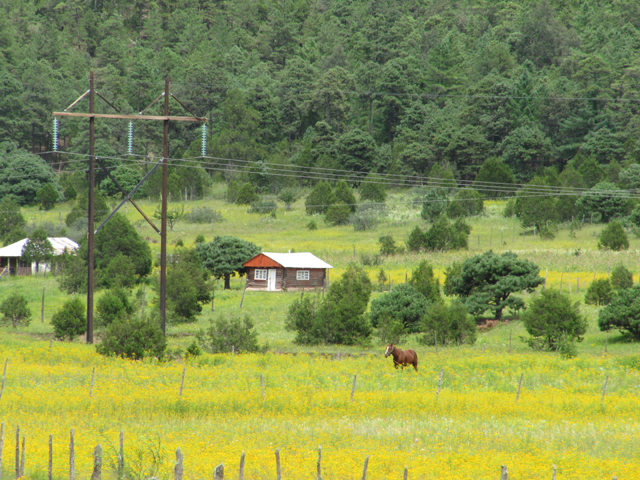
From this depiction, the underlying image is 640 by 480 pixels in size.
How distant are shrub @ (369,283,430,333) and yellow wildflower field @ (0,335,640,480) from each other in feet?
37.2

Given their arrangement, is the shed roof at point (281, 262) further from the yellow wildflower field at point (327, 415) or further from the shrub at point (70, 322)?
the yellow wildflower field at point (327, 415)

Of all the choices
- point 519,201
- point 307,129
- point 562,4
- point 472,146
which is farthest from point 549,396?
point 562,4

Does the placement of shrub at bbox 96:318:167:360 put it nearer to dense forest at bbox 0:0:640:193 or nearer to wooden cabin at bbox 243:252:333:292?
wooden cabin at bbox 243:252:333:292

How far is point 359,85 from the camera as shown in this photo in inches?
5182

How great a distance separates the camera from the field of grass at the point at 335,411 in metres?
14.7

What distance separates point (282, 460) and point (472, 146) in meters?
98.3

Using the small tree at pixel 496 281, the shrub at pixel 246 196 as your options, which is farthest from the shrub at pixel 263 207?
the small tree at pixel 496 281

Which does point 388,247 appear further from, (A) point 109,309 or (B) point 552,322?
(A) point 109,309

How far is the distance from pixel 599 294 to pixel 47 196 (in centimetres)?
7722

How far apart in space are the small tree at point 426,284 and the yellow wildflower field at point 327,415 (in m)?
14.5

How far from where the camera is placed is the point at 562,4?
532 feet

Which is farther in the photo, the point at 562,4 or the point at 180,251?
the point at 562,4

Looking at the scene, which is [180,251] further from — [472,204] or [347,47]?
Result: [347,47]

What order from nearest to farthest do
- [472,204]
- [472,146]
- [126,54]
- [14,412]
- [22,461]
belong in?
1. [22,461]
2. [14,412]
3. [472,204]
4. [472,146]
5. [126,54]
